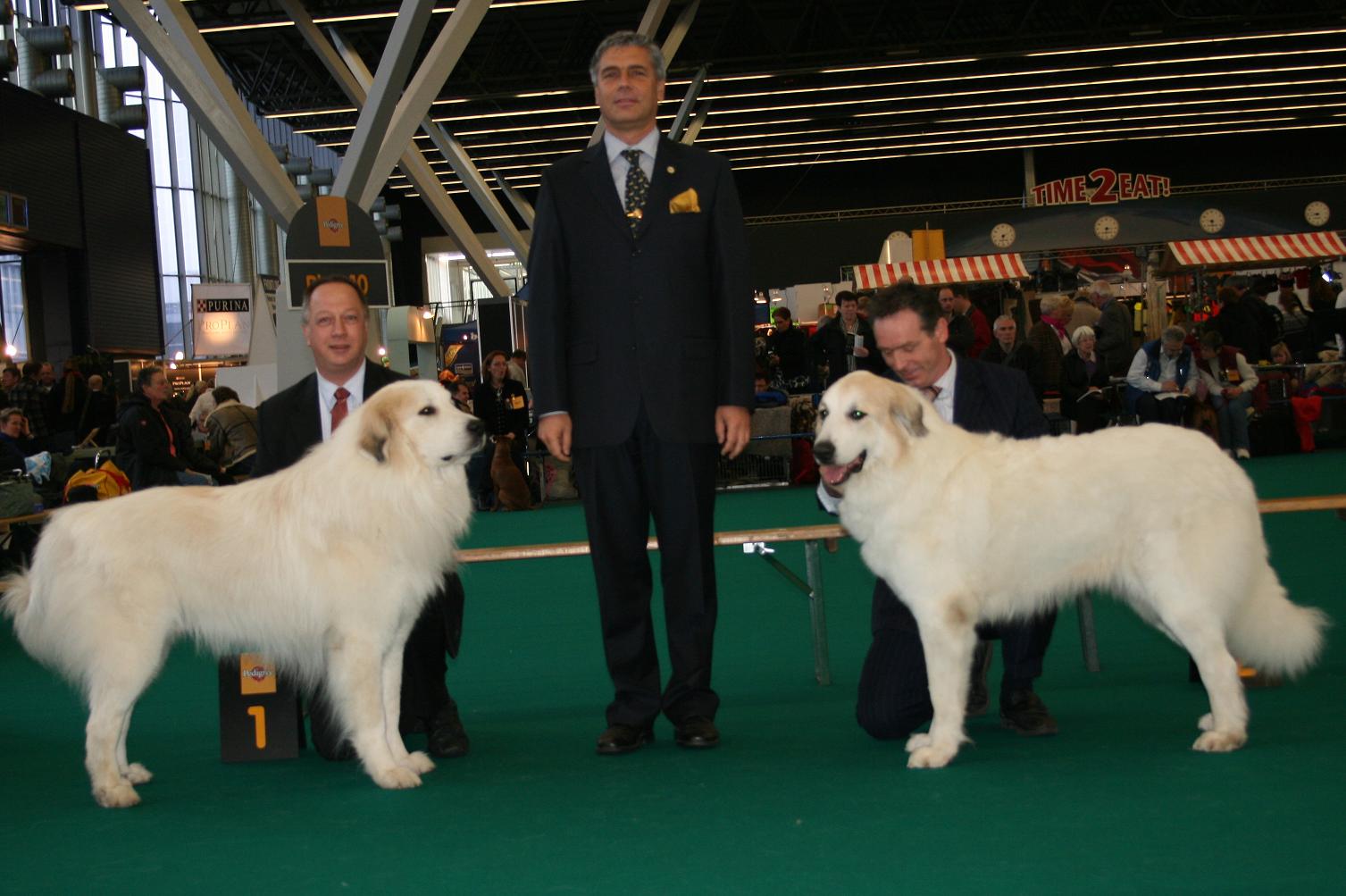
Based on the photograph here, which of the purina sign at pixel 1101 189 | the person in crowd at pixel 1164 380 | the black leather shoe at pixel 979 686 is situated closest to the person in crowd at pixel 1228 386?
the person in crowd at pixel 1164 380

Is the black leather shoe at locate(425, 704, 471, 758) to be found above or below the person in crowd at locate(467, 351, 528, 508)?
below

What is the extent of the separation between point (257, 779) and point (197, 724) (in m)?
1.06

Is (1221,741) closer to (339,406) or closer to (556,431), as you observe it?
(556,431)

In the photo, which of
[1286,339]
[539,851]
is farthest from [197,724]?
[1286,339]

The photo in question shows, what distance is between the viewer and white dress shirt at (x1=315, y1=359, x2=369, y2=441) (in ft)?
13.7

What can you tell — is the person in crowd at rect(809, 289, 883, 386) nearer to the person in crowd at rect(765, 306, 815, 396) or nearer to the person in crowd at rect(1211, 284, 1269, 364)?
the person in crowd at rect(765, 306, 815, 396)

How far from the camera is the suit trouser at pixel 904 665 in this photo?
3.78m

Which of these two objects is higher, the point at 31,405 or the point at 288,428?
the point at 31,405

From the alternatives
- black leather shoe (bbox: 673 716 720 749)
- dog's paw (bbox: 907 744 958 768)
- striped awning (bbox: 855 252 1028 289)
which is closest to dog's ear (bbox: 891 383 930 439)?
dog's paw (bbox: 907 744 958 768)

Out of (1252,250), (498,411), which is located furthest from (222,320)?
(1252,250)

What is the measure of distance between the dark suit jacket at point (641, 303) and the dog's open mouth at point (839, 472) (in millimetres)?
422

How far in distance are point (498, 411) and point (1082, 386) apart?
606 centimetres

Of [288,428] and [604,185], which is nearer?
[604,185]

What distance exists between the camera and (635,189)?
12.6 ft
